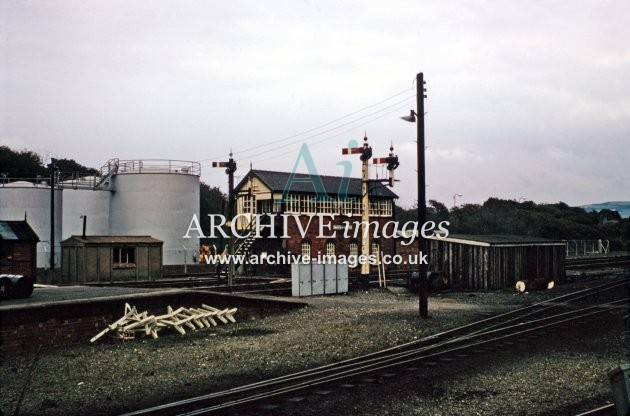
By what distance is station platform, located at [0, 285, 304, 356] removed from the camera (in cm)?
1342

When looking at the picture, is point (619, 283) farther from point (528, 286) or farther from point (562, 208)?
point (562, 208)

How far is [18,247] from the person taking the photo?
27.0 metres

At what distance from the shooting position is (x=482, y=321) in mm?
18625

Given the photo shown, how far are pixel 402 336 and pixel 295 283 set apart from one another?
10460 millimetres

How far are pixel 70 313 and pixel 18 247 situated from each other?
14.0m

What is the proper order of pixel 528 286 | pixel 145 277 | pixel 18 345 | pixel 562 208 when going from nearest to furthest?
pixel 18 345 → pixel 528 286 → pixel 145 277 → pixel 562 208

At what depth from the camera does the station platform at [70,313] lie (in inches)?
528

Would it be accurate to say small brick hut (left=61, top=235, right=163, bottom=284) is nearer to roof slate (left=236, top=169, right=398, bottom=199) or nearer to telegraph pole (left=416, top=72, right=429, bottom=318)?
roof slate (left=236, top=169, right=398, bottom=199)

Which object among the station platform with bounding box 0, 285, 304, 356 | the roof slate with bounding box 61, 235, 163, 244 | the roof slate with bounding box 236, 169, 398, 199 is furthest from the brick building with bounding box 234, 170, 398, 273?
the station platform with bounding box 0, 285, 304, 356

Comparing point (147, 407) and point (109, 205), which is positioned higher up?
point (109, 205)

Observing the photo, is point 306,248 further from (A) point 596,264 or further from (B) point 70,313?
(B) point 70,313

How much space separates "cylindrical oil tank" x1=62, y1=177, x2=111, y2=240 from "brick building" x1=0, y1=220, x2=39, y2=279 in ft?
55.6

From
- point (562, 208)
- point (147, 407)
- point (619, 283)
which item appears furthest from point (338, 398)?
point (562, 208)

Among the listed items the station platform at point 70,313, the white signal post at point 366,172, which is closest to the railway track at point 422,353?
the station platform at point 70,313
